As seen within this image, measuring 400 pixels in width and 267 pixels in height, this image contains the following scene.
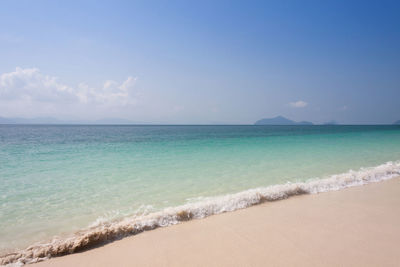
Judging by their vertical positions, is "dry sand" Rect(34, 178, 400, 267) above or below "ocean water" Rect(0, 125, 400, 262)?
above

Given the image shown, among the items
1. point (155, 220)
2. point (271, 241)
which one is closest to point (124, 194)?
point (155, 220)

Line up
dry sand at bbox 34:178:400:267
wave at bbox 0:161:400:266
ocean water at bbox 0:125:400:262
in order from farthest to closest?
ocean water at bbox 0:125:400:262 < wave at bbox 0:161:400:266 < dry sand at bbox 34:178:400:267

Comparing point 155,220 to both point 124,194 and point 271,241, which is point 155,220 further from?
point 124,194

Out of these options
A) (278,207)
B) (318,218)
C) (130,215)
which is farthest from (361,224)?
(130,215)

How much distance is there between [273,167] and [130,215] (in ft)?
25.3

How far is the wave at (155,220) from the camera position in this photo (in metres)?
3.24

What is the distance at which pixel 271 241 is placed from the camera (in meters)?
3.32

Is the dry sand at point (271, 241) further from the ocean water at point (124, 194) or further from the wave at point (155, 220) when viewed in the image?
the ocean water at point (124, 194)

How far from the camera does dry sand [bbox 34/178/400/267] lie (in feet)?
9.40

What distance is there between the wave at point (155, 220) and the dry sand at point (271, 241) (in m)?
0.18

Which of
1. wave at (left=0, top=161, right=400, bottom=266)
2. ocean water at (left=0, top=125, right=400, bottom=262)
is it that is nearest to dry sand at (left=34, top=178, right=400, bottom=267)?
wave at (left=0, top=161, right=400, bottom=266)

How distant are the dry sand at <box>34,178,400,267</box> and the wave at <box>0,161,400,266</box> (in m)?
0.18

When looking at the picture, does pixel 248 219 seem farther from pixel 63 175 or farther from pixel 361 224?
pixel 63 175

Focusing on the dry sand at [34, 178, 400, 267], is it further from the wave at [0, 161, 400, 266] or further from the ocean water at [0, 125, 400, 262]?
the ocean water at [0, 125, 400, 262]
